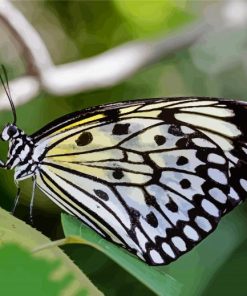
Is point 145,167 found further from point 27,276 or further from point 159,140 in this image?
point 27,276

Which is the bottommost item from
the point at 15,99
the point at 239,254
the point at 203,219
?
the point at 239,254

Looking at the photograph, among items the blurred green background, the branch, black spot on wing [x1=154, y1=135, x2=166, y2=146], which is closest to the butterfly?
black spot on wing [x1=154, y1=135, x2=166, y2=146]

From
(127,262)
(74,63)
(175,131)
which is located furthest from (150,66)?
(127,262)

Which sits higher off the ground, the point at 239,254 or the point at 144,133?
the point at 144,133

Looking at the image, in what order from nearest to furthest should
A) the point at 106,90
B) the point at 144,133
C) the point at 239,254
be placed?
the point at 144,133 → the point at 239,254 → the point at 106,90

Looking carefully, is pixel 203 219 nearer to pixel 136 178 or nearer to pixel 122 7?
pixel 136 178

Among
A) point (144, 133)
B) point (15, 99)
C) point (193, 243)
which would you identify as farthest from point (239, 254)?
point (15, 99)

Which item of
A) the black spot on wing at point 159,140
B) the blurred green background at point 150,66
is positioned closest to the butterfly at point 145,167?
the black spot on wing at point 159,140

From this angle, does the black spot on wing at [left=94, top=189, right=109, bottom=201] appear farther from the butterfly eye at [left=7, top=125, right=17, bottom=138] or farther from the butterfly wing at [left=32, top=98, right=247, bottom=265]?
the butterfly eye at [left=7, top=125, right=17, bottom=138]

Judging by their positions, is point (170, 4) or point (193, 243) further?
point (170, 4)

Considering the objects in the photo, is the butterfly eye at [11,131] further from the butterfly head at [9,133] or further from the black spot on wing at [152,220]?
the black spot on wing at [152,220]
